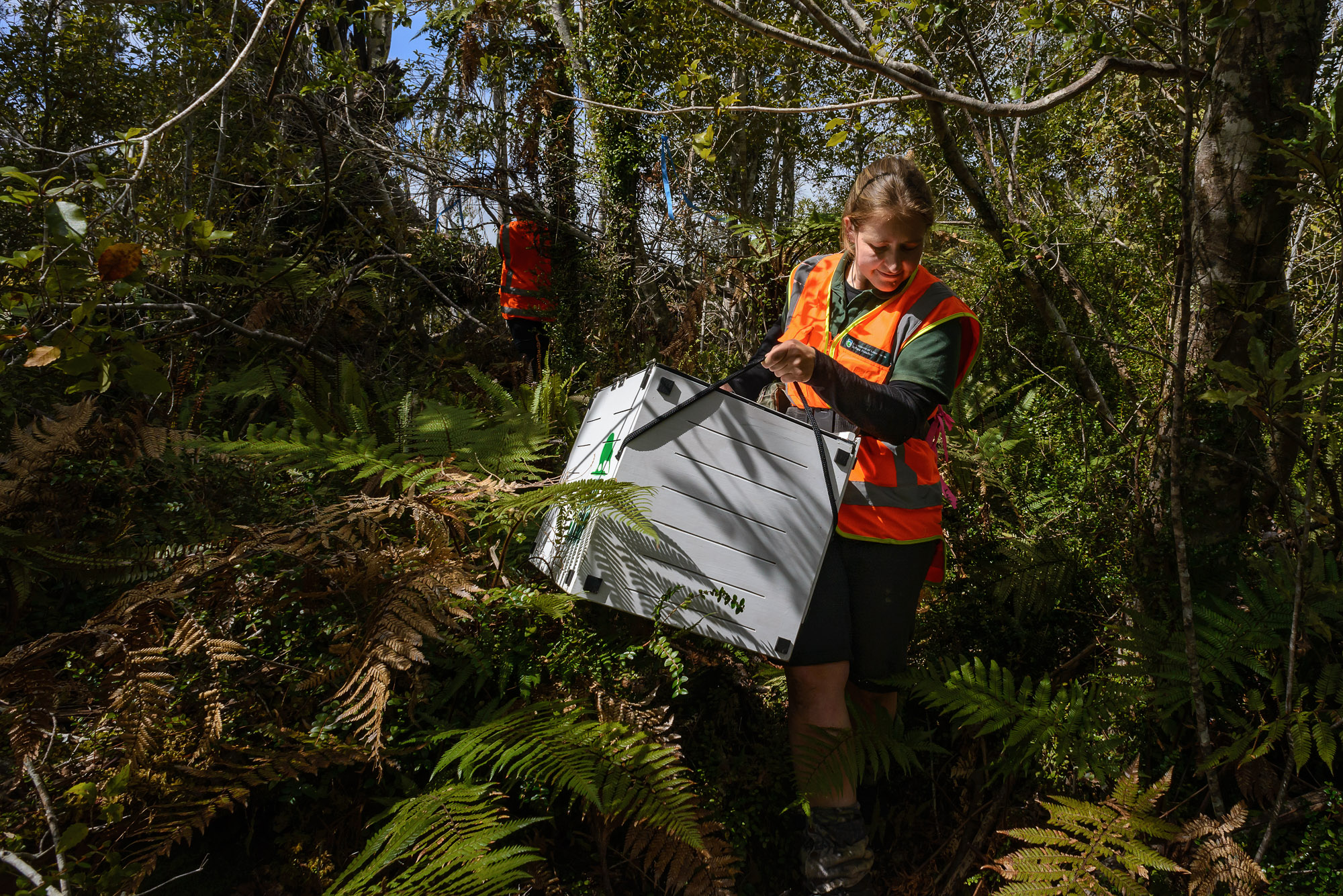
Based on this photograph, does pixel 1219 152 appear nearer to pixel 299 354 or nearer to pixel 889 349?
pixel 889 349

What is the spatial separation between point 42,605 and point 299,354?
2179mm

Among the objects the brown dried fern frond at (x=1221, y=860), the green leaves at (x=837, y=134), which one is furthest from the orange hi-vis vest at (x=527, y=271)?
the brown dried fern frond at (x=1221, y=860)

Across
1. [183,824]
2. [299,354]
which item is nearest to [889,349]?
[183,824]

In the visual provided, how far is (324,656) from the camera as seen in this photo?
2.29 meters

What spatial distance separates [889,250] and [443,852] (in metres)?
2.13

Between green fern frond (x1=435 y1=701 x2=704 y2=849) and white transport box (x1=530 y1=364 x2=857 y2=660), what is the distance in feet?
1.25

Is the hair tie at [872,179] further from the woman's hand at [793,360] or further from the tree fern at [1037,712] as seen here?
the tree fern at [1037,712]

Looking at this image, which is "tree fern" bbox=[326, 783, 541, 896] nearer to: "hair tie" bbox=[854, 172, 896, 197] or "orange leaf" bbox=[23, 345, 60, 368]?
"orange leaf" bbox=[23, 345, 60, 368]

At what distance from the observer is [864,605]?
230cm

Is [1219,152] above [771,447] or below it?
above

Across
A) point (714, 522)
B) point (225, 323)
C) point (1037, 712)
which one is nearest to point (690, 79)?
point (714, 522)

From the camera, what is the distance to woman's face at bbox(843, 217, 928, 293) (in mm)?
2283

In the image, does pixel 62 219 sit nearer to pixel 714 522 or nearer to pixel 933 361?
pixel 714 522

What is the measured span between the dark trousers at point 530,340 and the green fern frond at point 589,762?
12.7 ft
